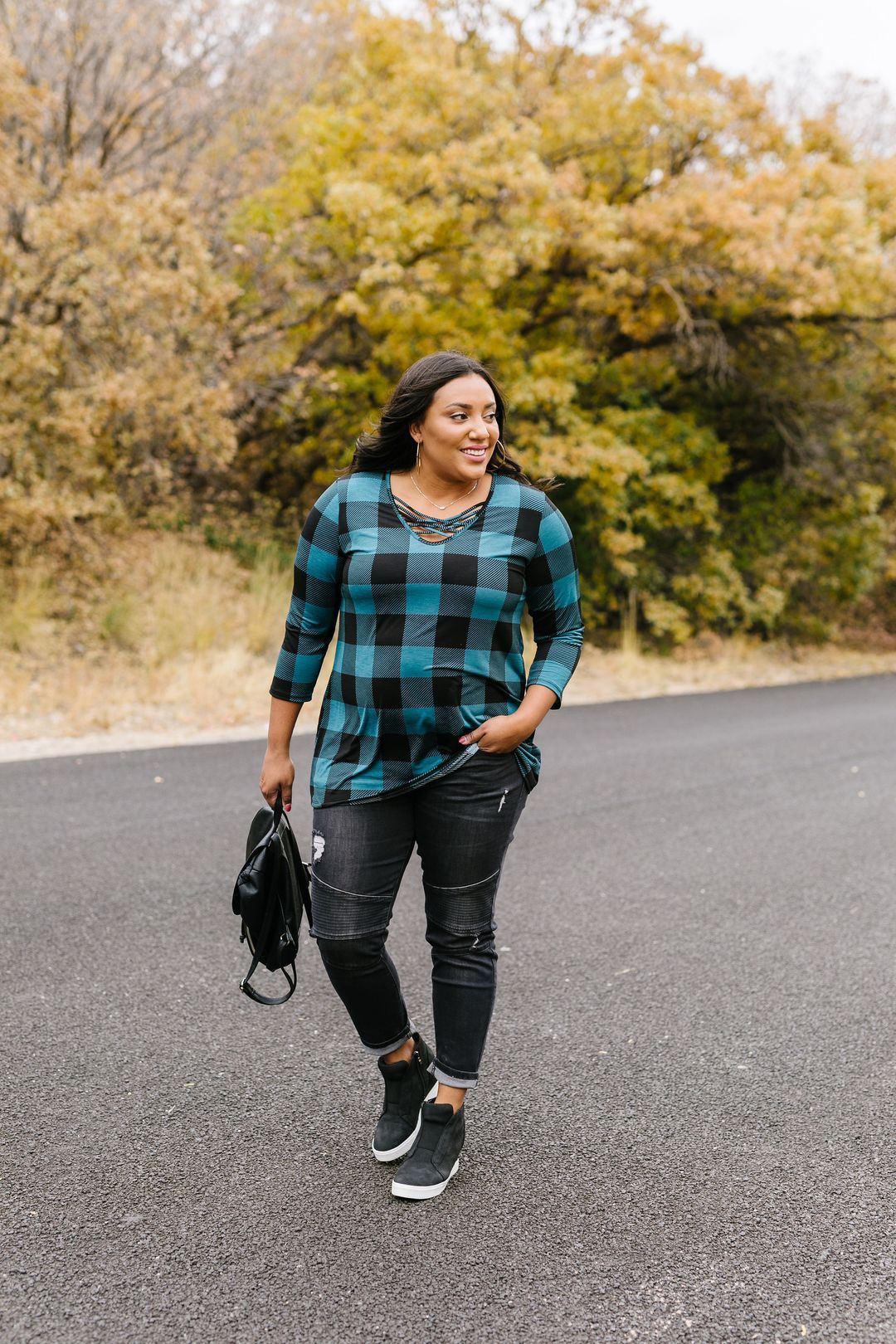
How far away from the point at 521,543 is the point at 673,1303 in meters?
1.66

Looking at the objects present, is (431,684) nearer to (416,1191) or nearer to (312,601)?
(312,601)

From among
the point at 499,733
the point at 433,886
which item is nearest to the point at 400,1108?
the point at 433,886

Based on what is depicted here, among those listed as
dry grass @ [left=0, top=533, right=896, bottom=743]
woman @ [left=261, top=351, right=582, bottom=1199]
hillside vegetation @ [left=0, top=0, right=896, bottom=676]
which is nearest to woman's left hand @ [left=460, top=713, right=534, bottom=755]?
woman @ [left=261, top=351, right=582, bottom=1199]

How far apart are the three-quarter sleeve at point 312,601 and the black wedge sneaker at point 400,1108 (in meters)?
0.98

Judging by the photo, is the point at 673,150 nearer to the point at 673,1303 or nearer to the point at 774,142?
the point at 774,142

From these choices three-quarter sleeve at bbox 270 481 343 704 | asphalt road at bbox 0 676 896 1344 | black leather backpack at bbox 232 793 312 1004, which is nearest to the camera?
asphalt road at bbox 0 676 896 1344

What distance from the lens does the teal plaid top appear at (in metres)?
2.51

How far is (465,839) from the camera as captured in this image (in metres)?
2.59

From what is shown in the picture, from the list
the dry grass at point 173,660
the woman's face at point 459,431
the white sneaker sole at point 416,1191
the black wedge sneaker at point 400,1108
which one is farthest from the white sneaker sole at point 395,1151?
the dry grass at point 173,660

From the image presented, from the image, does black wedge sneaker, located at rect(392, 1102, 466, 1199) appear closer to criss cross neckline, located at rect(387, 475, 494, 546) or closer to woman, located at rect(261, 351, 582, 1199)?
woman, located at rect(261, 351, 582, 1199)

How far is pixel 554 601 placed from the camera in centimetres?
269

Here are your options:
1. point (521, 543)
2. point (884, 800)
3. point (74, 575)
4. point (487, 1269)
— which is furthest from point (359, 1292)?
point (74, 575)

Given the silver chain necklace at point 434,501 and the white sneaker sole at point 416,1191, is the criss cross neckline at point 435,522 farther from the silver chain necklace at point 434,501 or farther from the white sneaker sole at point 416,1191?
the white sneaker sole at point 416,1191

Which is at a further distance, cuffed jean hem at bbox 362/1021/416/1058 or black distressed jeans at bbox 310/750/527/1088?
cuffed jean hem at bbox 362/1021/416/1058
